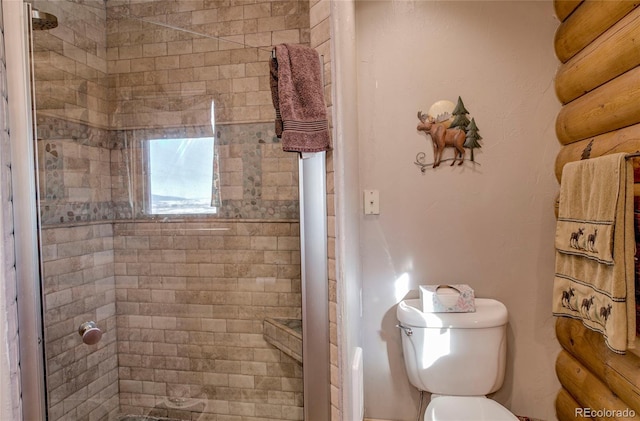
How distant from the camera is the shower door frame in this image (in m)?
1.27

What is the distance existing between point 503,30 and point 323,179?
1254mm

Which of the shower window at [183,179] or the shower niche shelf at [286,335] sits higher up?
the shower window at [183,179]

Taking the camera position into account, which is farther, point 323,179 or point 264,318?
point 264,318

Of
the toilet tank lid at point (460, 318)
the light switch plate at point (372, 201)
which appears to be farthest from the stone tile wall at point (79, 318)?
the toilet tank lid at point (460, 318)

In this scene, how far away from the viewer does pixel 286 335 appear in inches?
60.7

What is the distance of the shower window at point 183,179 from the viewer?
1719 millimetres

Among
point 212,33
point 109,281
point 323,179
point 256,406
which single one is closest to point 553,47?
Result: point 323,179

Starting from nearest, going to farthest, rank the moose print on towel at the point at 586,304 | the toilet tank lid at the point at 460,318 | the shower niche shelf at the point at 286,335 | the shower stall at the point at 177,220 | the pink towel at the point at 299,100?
the pink towel at the point at 299,100
the moose print on towel at the point at 586,304
the shower niche shelf at the point at 286,335
the shower stall at the point at 177,220
the toilet tank lid at the point at 460,318

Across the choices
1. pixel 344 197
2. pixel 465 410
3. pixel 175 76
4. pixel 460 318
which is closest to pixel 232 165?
pixel 175 76

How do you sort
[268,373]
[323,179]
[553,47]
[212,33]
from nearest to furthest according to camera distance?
[323,179], [268,373], [553,47], [212,33]

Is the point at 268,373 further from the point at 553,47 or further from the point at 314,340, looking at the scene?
the point at 553,47

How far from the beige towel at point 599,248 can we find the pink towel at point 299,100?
976 mm

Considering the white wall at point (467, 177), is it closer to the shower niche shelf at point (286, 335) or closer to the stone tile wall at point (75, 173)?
the shower niche shelf at point (286, 335)

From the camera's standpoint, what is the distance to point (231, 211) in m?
1.74
